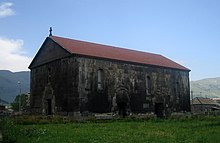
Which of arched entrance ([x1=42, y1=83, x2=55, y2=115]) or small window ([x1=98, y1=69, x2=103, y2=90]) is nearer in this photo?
small window ([x1=98, y1=69, x2=103, y2=90])

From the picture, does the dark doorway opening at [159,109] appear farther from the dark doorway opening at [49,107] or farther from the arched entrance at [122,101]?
the dark doorway opening at [49,107]

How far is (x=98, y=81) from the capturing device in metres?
35.4

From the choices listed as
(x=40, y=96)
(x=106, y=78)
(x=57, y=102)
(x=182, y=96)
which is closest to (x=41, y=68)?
(x=40, y=96)

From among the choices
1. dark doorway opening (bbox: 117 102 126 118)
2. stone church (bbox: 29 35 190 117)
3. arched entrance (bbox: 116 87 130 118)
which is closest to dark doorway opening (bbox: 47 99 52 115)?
stone church (bbox: 29 35 190 117)

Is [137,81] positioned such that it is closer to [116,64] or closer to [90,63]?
[116,64]

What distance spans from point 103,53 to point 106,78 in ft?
11.6

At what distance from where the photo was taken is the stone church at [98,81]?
3381 cm

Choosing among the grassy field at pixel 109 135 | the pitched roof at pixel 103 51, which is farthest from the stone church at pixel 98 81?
the grassy field at pixel 109 135

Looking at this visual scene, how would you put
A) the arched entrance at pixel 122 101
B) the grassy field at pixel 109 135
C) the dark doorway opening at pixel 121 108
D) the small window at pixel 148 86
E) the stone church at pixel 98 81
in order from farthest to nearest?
the small window at pixel 148 86
the dark doorway opening at pixel 121 108
the arched entrance at pixel 122 101
the stone church at pixel 98 81
the grassy field at pixel 109 135

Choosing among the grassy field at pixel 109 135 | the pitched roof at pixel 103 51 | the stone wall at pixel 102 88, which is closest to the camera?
the grassy field at pixel 109 135

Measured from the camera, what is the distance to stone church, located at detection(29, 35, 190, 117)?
3381 centimetres

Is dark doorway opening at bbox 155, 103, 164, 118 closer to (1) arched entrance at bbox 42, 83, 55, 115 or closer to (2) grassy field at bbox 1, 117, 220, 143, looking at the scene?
(1) arched entrance at bbox 42, 83, 55, 115


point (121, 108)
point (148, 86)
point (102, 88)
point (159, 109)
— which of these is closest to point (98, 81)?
point (102, 88)

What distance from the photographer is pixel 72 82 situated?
110 ft
